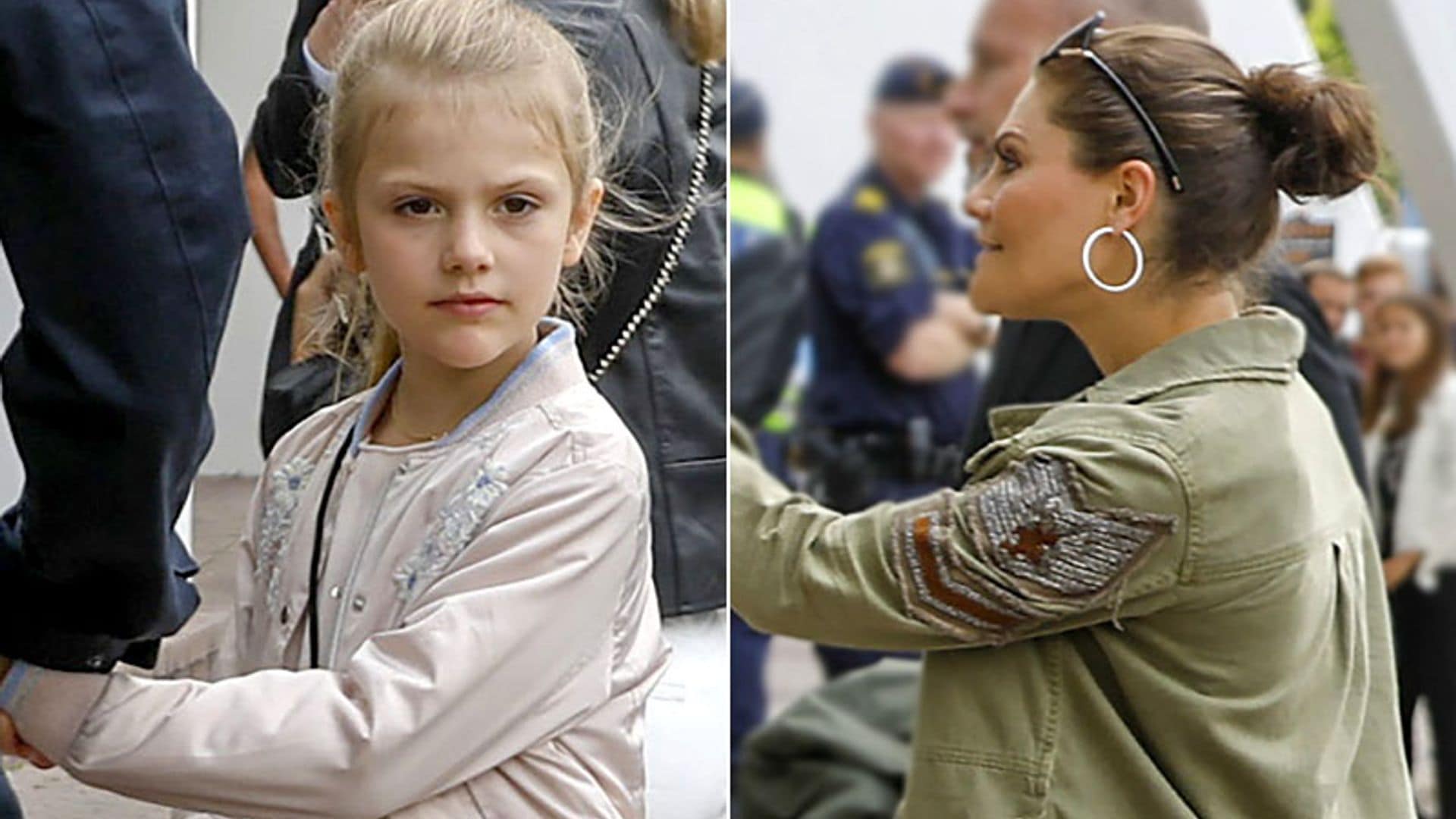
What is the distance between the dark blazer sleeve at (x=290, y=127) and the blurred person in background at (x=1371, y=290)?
244cm

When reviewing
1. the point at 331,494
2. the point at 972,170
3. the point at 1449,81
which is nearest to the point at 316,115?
the point at 331,494

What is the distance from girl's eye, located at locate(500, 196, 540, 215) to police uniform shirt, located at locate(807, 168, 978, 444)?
4.87ft

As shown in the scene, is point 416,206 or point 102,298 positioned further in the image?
point 416,206

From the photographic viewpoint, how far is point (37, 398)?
137 centimetres

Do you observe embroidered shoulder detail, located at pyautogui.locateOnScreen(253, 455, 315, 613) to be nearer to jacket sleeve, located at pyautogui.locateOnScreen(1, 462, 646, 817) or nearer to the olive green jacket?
jacket sleeve, located at pyautogui.locateOnScreen(1, 462, 646, 817)

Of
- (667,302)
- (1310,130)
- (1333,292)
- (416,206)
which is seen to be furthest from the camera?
(1333,292)

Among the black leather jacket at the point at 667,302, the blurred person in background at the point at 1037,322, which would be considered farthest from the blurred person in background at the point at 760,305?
the black leather jacket at the point at 667,302

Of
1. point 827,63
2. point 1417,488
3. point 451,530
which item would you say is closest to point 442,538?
point 451,530

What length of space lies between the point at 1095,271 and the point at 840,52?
41.3 inches

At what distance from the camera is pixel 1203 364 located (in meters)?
2.00

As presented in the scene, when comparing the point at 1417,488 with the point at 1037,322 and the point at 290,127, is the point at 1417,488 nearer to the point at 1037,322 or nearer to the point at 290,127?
the point at 1037,322

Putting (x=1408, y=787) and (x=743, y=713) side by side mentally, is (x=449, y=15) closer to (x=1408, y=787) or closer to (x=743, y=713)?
(x=1408, y=787)

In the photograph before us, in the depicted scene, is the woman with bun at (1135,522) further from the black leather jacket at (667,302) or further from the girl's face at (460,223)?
the girl's face at (460,223)

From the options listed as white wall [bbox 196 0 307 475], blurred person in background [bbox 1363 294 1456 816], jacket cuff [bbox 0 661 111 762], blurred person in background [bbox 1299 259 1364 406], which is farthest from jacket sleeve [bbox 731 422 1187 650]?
blurred person in background [bbox 1363 294 1456 816]
